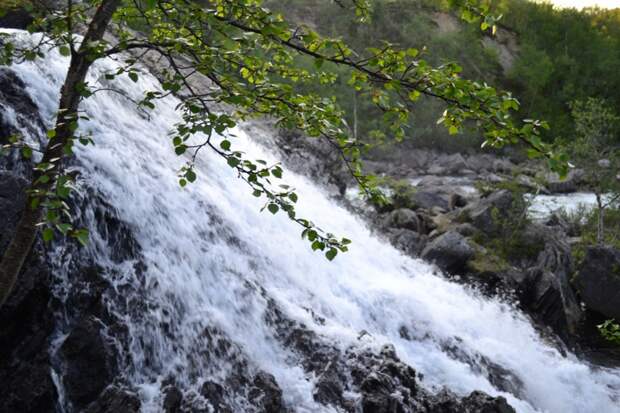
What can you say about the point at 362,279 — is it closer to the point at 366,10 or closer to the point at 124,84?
the point at 124,84

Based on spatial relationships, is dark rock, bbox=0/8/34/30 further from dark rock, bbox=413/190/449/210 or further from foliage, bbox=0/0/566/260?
dark rock, bbox=413/190/449/210

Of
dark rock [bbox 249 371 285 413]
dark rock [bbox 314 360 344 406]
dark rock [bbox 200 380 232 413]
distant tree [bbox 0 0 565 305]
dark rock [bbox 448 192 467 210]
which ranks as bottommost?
dark rock [bbox 200 380 232 413]

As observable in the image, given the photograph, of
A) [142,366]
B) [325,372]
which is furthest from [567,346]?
[142,366]

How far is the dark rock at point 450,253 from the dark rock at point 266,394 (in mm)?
10125

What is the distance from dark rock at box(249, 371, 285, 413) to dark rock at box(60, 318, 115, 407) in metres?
1.72

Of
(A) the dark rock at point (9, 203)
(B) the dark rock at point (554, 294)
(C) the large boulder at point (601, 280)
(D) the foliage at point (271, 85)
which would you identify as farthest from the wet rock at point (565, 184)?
(D) the foliage at point (271, 85)

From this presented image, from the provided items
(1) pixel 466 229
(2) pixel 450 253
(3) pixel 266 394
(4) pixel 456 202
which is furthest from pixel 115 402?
(4) pixel 456 202

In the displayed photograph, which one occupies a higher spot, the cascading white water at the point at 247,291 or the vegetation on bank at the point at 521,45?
the vegetation on bank at the point at 521,45

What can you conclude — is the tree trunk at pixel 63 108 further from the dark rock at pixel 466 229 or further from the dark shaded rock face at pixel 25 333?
the dark rock at pixel 466 229

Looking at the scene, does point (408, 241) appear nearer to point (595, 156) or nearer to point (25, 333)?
point (595, 156)

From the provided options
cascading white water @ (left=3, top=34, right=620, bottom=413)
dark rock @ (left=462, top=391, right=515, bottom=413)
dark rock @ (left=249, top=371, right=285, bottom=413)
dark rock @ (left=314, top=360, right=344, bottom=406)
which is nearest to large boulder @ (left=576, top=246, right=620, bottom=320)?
cascading white water @ (left=3, top=34, right=620, bottom=413)

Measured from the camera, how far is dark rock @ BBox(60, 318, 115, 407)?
5707 millimetres

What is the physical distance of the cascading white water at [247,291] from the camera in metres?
7.05

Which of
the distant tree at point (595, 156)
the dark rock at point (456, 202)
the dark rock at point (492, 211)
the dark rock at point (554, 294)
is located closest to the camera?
the dark rock at point (554, 294)
